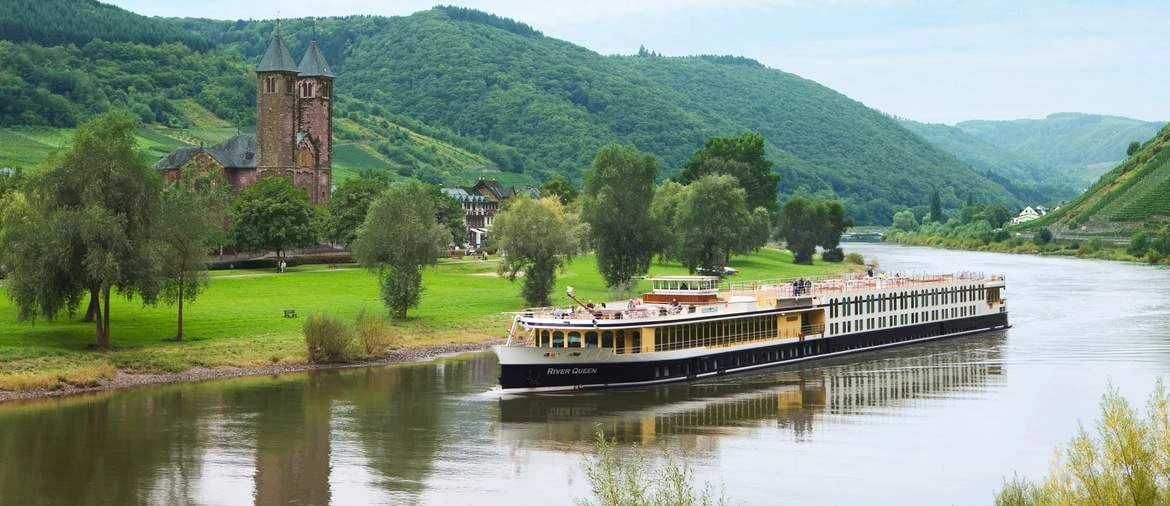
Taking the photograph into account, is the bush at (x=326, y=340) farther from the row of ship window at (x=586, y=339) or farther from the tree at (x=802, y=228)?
the tree at (x=802, y=228)

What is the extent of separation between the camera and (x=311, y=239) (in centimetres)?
9706

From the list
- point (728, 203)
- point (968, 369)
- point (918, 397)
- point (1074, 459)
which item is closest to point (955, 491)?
point (1074, 459)

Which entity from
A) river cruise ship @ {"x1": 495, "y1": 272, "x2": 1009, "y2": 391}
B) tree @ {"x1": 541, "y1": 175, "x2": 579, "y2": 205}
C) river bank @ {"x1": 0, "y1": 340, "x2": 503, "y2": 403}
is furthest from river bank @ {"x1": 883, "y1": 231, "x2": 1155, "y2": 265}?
river bank @ {"x1": 0, "y1": 340, "x2": 503, "y2": 403}

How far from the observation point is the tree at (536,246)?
78.9 m

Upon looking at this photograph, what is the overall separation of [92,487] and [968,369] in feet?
134

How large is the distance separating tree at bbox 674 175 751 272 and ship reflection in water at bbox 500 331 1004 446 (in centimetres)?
3279

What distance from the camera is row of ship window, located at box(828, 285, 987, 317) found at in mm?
70194

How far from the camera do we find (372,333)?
209 ft

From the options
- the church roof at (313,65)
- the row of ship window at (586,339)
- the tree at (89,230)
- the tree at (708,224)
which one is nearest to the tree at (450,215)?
the church roof at (313,65)

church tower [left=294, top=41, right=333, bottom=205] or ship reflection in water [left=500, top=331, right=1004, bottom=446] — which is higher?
church tower [left=294, top=41, right=333, bottom=205]

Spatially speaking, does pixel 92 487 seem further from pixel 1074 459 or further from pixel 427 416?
pixel 1074 459

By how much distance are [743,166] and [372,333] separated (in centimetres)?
8501

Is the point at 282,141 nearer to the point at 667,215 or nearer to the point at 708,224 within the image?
the point at 667,215

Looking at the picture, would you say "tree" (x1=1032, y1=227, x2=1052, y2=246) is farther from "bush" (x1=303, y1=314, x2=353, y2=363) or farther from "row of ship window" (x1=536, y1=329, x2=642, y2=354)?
"bush" (x1=303, y1=314, x2=353, y2=363)
